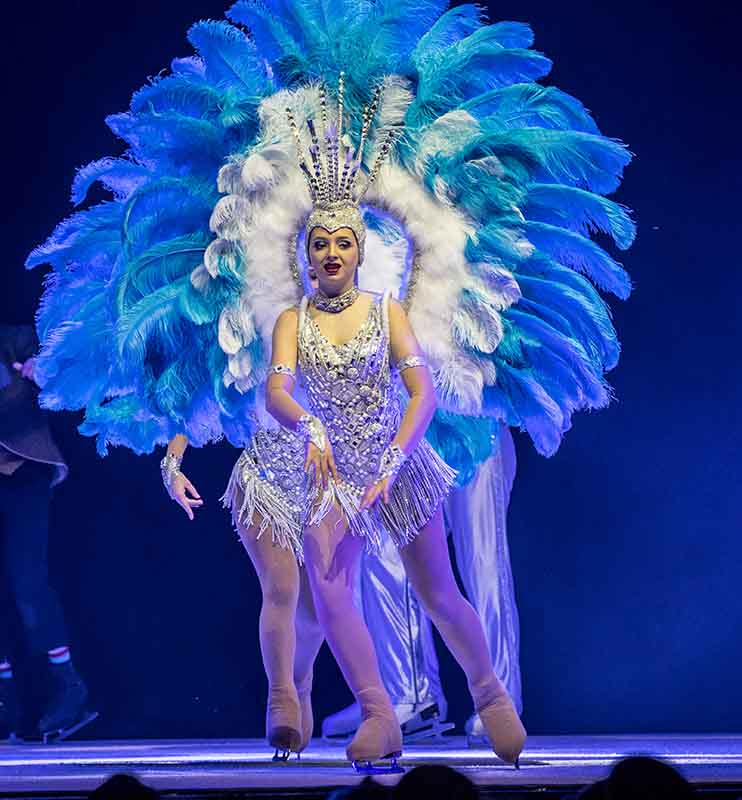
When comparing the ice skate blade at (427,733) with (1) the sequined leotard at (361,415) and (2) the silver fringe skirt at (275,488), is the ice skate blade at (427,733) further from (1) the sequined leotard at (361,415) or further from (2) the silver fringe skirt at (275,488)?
(1) the sequined leotard at (361,415)

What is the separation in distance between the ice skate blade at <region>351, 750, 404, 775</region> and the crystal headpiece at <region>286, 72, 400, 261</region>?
1329 mm

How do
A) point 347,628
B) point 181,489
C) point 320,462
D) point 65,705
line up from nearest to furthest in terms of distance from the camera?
point 320,462, point 347,628, point 181,489, point 65,705

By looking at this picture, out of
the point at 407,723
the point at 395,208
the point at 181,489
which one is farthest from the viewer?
the point at 407,723

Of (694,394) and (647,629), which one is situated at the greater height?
(694,394)

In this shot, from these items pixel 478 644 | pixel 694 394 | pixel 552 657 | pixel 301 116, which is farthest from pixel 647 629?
pixel 301 116

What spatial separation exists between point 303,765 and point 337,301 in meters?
1.26

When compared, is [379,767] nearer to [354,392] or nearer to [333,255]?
[354,392]

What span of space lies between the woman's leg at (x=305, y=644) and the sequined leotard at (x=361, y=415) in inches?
17.0

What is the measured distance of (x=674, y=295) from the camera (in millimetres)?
5180

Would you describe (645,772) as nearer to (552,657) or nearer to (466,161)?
(466,161)

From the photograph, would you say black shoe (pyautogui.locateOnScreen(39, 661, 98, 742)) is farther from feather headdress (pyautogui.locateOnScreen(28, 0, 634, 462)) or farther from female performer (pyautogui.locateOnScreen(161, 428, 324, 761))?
feather headdress (pyautogui.locateOnScreen(28, 0, 634, 462))

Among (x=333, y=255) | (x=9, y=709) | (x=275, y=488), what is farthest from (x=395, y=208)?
(x=9, y=709)

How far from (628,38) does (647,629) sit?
2281 millimetres

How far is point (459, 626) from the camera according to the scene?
3.63 m
